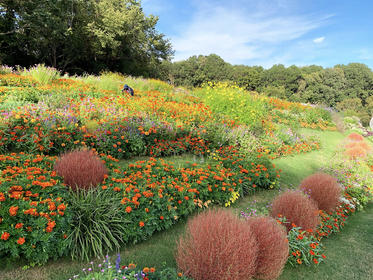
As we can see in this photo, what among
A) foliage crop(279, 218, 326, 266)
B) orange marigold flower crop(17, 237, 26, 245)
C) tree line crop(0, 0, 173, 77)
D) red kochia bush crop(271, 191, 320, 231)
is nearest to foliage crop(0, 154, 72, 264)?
orange marigold flower crop(17, 237, 26, 245)

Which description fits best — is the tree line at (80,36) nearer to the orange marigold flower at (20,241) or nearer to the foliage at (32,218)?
the foliage at (32,218)

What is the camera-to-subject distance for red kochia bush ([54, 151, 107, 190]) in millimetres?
3123

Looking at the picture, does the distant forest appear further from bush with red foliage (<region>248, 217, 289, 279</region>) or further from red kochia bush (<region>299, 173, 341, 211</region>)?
bush with red foliage (<region>248, 217, 289, 279</region>)

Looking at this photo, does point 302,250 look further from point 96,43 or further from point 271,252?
point 96,43

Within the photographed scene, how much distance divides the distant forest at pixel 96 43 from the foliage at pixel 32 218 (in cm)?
1528

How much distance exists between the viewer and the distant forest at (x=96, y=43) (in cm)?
1648

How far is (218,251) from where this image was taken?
1907 mm

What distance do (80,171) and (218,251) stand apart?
2.19 m

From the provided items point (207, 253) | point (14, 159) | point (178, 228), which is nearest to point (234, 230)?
point (207, 253)

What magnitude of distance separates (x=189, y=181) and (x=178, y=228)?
78 cm

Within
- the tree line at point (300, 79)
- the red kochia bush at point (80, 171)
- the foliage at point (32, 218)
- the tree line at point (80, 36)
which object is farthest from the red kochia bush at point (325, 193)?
the tree line at point (300, 79)

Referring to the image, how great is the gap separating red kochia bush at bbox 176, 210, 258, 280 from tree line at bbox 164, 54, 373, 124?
38.6 meters

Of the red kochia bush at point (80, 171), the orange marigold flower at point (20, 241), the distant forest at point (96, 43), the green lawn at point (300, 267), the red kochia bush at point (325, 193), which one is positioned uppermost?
the distant forest at point (96, 43)

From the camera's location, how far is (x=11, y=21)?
16.9m
